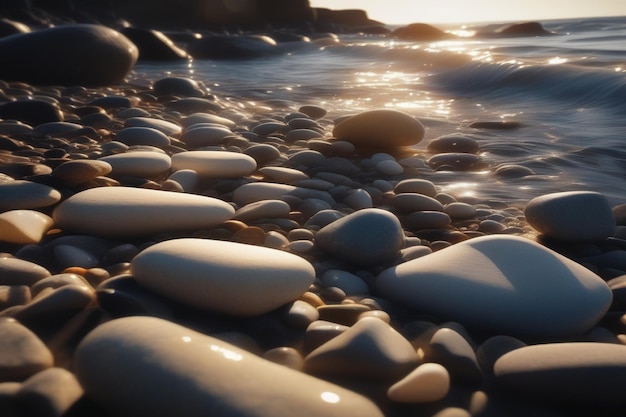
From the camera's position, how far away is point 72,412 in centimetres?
94

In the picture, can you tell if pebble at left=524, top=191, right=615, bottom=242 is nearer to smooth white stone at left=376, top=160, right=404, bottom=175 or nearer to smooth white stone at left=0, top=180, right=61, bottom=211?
smooth white stone at left=376, top=160, right=404, bottom=175

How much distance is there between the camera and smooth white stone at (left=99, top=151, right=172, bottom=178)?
230 cm

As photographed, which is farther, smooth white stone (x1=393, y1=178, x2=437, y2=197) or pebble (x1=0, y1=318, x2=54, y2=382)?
smooth white stone (x1=393, y1=178, x2=437, y2=197)

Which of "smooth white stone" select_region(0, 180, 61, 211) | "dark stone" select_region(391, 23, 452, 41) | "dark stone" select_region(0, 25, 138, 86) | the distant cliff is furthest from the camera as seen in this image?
the distant cliff

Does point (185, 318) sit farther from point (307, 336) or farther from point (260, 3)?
point (260, 3)

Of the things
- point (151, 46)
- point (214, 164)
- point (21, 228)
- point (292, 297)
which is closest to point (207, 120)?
point (214, 164)

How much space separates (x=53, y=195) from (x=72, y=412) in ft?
3.78

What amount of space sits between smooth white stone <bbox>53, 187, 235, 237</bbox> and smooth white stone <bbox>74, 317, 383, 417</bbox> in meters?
0.70

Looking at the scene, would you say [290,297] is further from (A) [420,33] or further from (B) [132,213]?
(A) [420,33]

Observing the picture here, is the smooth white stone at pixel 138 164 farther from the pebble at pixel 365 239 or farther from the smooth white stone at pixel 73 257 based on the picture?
the pebble at pixel 365 239

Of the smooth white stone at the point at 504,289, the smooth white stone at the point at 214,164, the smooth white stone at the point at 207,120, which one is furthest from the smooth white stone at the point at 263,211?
the smooth white stone at the point at 207,120


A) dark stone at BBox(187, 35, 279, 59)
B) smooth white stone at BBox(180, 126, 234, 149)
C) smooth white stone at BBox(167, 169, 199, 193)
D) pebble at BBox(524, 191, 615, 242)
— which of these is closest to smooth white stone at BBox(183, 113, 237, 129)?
smooth white stone at BBox(180, 126, 234, 149)

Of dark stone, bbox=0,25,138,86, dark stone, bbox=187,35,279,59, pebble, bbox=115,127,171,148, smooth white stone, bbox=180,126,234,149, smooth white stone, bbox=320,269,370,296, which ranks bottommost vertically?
dark stone, bbox=187,35,279,59

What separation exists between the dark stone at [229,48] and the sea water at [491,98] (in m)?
1.11
